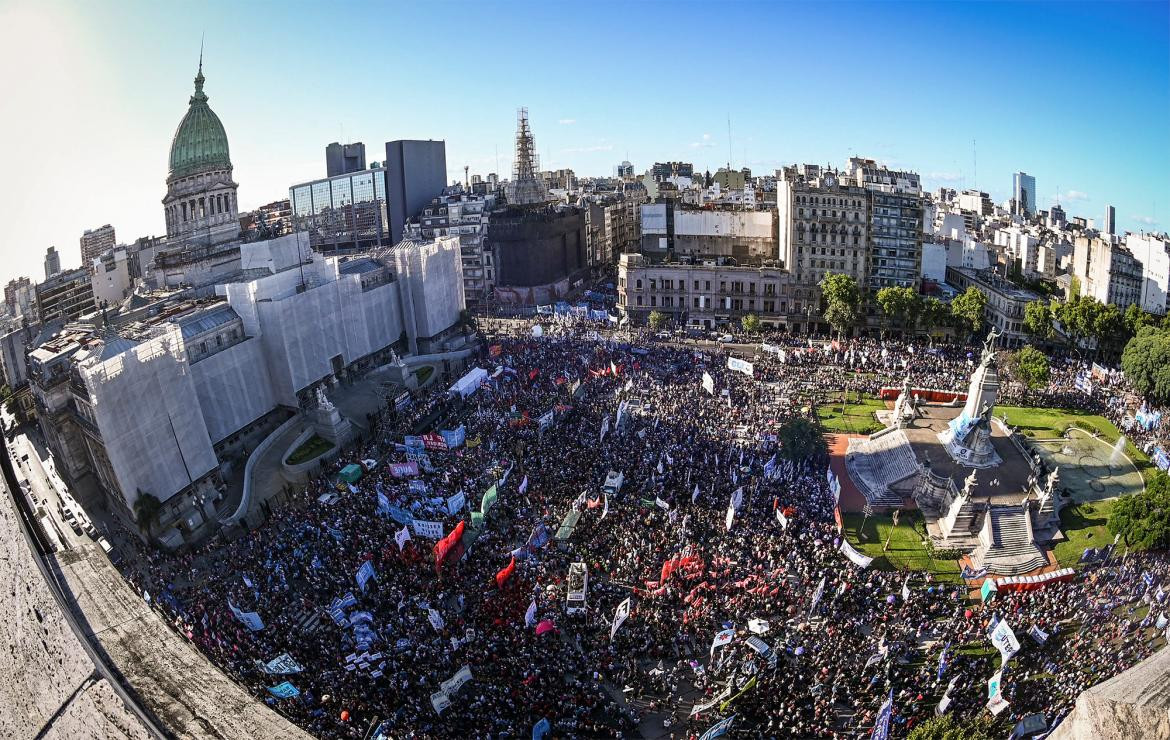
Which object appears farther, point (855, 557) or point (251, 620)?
point (855, 557)

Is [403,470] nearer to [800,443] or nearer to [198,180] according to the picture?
[800,443]

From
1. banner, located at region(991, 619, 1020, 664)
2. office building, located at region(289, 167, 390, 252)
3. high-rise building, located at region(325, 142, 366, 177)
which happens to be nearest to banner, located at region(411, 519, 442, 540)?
banner, located at region(991, 619, 1020, 664)

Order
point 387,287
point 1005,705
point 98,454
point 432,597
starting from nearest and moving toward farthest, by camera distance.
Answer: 1. point 1005,705
2. point 432,597
3. point 98,454
4. point 387,287

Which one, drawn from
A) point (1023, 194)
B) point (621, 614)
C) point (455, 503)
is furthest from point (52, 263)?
point (1023, 194)

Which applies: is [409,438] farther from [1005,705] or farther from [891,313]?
[891,313]

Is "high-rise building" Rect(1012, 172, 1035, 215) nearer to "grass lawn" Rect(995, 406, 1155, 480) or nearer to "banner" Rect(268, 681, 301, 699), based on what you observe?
"grass lawn" Rect(995, 406, 1155, 480)

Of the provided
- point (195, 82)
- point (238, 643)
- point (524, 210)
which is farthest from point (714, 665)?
point (195, 82)

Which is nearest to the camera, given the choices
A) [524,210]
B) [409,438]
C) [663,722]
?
[663,722]

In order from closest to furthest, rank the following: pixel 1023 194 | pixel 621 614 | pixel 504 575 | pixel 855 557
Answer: pixel 621 614, pixel 504 575, pixel 855 557, pixel 1023 194
